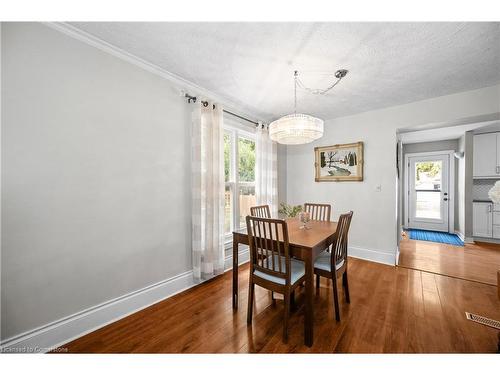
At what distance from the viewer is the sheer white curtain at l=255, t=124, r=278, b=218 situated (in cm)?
351

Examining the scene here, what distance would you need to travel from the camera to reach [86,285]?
1.70m

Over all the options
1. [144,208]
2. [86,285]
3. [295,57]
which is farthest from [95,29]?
[86,285]

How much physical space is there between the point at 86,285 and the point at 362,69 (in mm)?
3346

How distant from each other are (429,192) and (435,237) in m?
1.26

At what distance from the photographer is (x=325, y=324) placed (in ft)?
5.82

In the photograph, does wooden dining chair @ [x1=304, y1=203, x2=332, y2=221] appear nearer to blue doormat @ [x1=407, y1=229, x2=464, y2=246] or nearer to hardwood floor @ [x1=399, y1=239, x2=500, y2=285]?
hardwood floor @ [x1=399, y1=239, x2=500, y2=285]

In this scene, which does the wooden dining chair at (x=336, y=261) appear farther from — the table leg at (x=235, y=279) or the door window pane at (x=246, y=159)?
the door window pane at (x=246, y=159)

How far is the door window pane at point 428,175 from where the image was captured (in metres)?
5.16

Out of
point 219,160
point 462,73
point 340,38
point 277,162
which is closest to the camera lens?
point 340,38

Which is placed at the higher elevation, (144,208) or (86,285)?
(144,208)

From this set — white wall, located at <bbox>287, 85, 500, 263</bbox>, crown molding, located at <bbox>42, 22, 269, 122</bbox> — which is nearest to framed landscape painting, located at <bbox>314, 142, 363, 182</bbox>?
white wall, located at <bbox>287, 85, 500, 263</bbox>

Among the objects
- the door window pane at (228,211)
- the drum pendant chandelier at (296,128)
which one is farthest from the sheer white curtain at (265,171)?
the drum pendant chandelier at (296,128)

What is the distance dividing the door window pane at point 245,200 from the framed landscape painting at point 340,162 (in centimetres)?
135

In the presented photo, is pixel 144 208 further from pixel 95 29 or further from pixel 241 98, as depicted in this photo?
pixel 241 98
